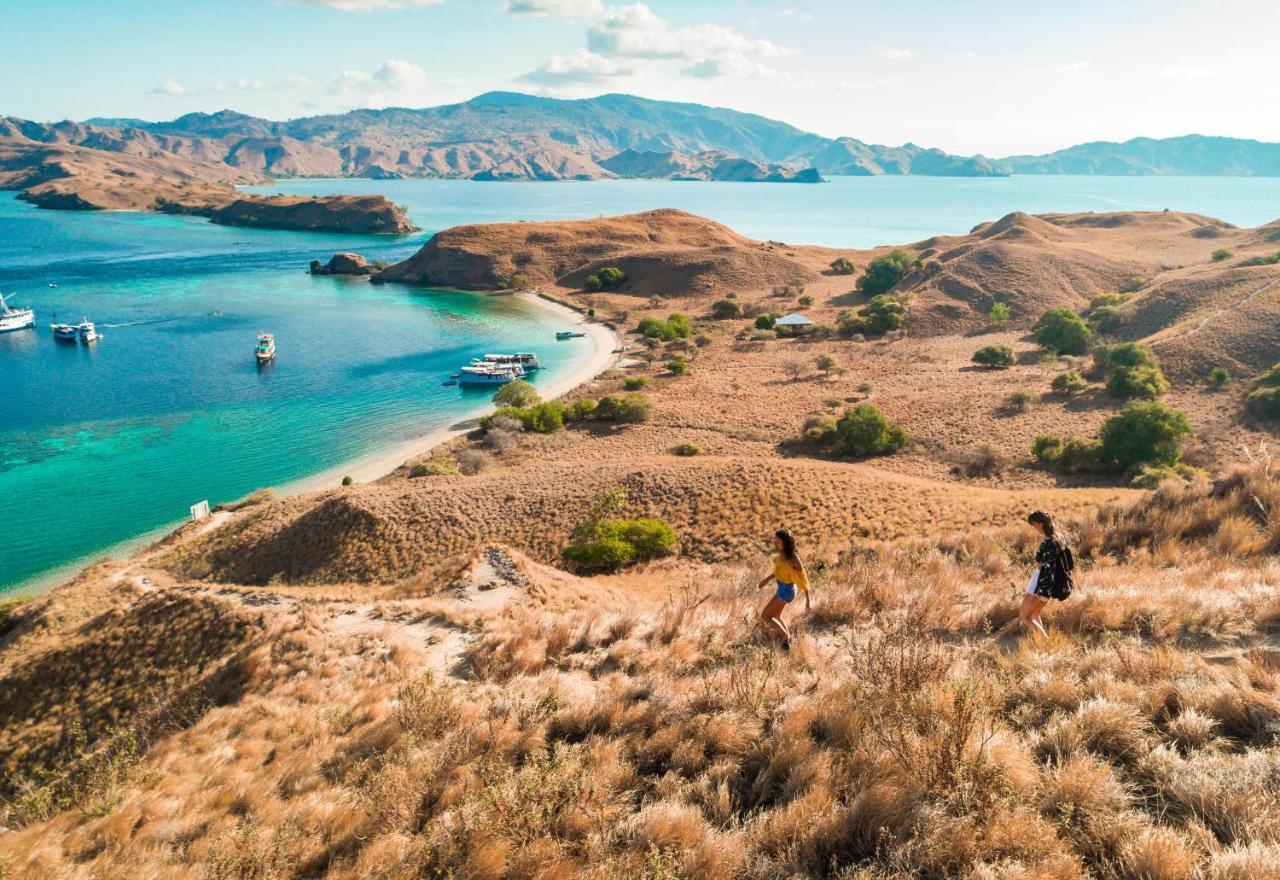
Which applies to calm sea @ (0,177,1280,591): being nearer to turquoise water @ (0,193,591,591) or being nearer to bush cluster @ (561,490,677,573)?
turquoise water @ (0,193,591,591)

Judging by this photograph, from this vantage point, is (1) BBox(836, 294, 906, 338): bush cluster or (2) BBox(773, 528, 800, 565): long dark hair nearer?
Result: (2) BBox(773, 528, 800, 565): long dark hair

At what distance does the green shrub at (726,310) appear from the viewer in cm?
7612

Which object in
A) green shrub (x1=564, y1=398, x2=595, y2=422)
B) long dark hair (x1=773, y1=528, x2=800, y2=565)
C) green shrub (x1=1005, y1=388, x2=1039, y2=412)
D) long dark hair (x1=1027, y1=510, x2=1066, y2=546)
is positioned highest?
long dark hair (x1=1027, y1=510, x2=1066, y2=546)

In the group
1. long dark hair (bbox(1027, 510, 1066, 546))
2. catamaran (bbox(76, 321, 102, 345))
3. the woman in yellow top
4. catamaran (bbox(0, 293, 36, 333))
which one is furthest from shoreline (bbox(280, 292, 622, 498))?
catamaran (bbox(0, 293, 36, 333))

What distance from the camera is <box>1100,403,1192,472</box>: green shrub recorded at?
98.4ft

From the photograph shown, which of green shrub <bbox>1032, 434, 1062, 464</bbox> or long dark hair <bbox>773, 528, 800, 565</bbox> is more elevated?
long dark hair <bbox>773, 528, 800, 565</bbox>

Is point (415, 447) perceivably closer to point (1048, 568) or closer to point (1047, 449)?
point (1047, 449)

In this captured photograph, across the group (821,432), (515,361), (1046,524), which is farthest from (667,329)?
(1046,524)

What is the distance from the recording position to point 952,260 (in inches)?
3007

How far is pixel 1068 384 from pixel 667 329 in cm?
3688

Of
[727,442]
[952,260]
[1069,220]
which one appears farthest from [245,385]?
[1069,220]

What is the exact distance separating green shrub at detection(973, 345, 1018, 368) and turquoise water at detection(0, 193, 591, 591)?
34.3 m

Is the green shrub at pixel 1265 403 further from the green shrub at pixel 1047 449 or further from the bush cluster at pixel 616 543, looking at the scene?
the bush cluster at pixel 616 543

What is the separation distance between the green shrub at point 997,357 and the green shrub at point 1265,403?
15.4 metres
